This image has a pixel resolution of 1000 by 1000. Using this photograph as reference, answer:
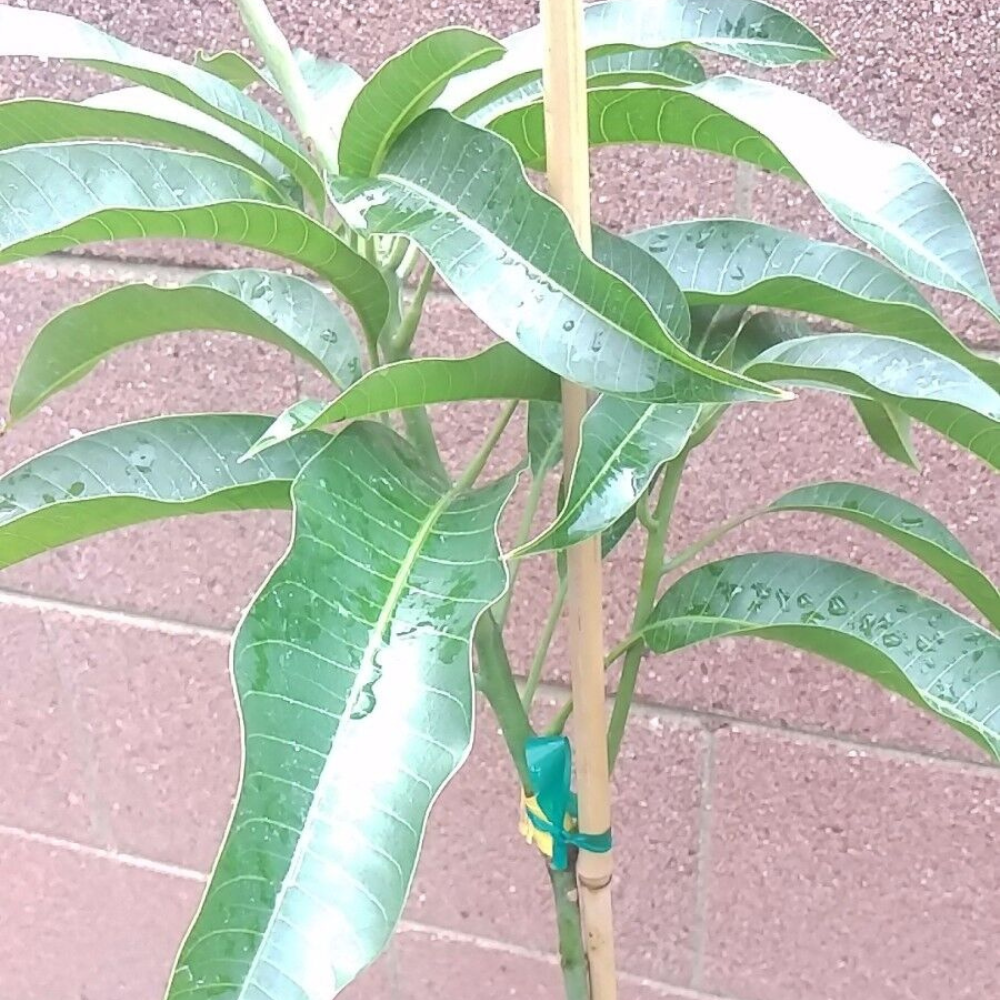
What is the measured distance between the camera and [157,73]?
17.7 inches

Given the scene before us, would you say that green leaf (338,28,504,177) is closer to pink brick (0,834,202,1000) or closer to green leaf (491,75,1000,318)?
green leaf (491,75,1000,318)

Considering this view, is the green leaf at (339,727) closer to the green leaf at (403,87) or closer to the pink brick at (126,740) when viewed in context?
the green leaf at (403,87)

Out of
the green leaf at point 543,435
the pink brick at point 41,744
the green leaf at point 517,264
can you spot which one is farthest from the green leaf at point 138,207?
the pink brick at point 41,744

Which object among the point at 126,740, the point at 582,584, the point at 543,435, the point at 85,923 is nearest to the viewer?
the point at 582,584

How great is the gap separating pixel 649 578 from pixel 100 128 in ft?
1.11

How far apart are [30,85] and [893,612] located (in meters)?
0.82

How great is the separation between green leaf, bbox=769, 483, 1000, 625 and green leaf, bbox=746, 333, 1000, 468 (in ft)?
0.16

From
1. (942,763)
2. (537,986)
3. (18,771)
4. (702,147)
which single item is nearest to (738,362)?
(702,147)

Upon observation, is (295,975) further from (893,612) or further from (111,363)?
(111,363)

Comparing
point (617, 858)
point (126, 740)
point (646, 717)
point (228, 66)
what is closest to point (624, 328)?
point (228, 66)

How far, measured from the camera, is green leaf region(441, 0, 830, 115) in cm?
49

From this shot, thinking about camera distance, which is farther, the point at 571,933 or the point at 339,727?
the point at 571,933

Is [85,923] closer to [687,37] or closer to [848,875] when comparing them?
[848,875]

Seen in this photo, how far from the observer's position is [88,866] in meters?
1.23
